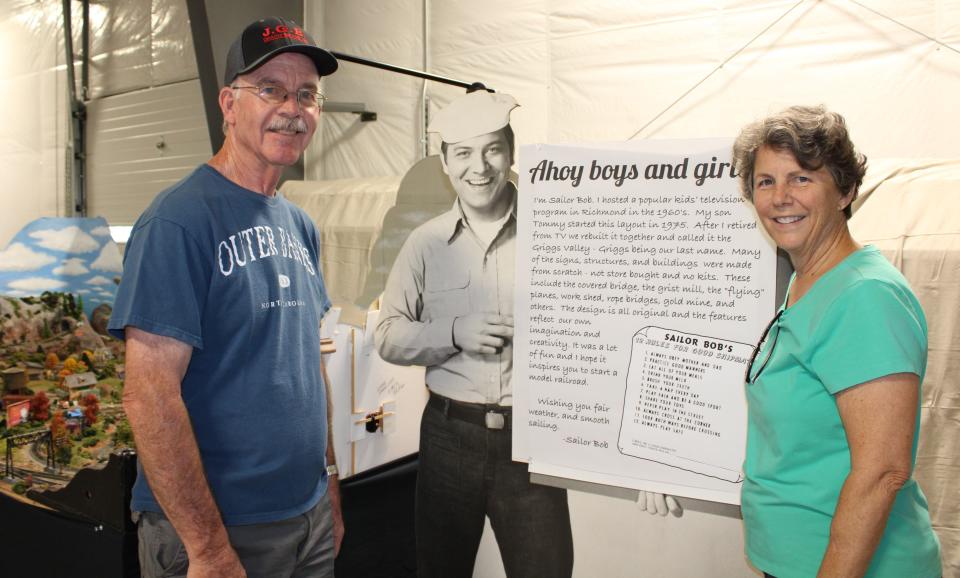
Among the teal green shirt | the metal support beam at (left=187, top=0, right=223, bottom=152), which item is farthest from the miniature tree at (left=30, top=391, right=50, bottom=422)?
the teal green shirt

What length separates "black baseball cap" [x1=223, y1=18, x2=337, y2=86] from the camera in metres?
1.48

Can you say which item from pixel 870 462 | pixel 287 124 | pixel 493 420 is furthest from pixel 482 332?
pixel 870 462

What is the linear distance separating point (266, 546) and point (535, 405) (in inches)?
30.4

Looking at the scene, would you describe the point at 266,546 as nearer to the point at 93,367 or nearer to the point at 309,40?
the point at 309,40

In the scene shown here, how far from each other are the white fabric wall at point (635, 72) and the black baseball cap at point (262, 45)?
0.68m

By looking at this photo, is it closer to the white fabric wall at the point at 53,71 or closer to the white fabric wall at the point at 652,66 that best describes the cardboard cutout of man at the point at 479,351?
the white fabric wall at the point at 652,66

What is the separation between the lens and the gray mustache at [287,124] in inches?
58.6

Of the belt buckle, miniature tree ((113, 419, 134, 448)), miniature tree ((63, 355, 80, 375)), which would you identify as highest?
the belt buckle

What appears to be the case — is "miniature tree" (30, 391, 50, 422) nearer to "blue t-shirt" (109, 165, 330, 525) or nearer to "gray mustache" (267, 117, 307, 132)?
"blue t-shirt" (109, 165, 330, 525)

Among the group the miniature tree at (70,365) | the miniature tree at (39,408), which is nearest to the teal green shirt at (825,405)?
the miniature tree at (39,408)

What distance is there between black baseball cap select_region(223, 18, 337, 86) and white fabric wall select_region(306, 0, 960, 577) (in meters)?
0.68

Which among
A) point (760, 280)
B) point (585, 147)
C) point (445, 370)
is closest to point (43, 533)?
point (445, 370)

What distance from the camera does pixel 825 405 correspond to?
1129 millimetres

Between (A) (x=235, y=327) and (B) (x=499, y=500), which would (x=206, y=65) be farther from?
(B) (x=499, y=500)
